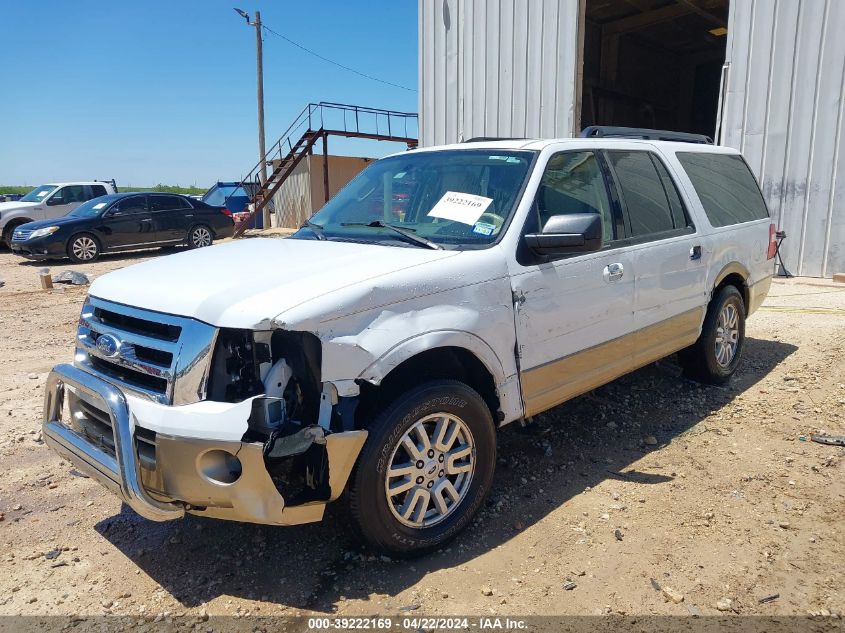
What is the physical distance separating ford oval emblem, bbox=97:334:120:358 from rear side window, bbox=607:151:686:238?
3.01 m

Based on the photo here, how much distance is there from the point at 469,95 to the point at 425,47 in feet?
5.31

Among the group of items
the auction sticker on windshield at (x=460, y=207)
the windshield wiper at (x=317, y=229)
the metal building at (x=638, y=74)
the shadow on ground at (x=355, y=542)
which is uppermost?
the metal building at (x=638, y=74)

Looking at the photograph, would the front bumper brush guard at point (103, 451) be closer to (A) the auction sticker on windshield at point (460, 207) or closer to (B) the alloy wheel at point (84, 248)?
(A) the auction sticker on windshield at point (460, 207)

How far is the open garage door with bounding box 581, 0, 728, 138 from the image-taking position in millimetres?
15242

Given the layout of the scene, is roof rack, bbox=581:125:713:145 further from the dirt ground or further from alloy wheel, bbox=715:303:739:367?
the dirt ground

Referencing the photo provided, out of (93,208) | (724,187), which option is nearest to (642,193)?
(724,187)

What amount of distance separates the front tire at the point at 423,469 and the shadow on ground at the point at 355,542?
181 millimetres

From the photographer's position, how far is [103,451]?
2.77 m

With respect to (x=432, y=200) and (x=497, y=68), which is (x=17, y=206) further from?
(x=432, y=200)

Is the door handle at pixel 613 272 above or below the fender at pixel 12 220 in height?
above

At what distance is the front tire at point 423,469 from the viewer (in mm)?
2695

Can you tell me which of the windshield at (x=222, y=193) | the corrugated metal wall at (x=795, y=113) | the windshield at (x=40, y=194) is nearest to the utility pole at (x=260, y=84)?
the windshield at (x=222, y=193)

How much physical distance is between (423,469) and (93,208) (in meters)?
14.5

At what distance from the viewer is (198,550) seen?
10.2ft
